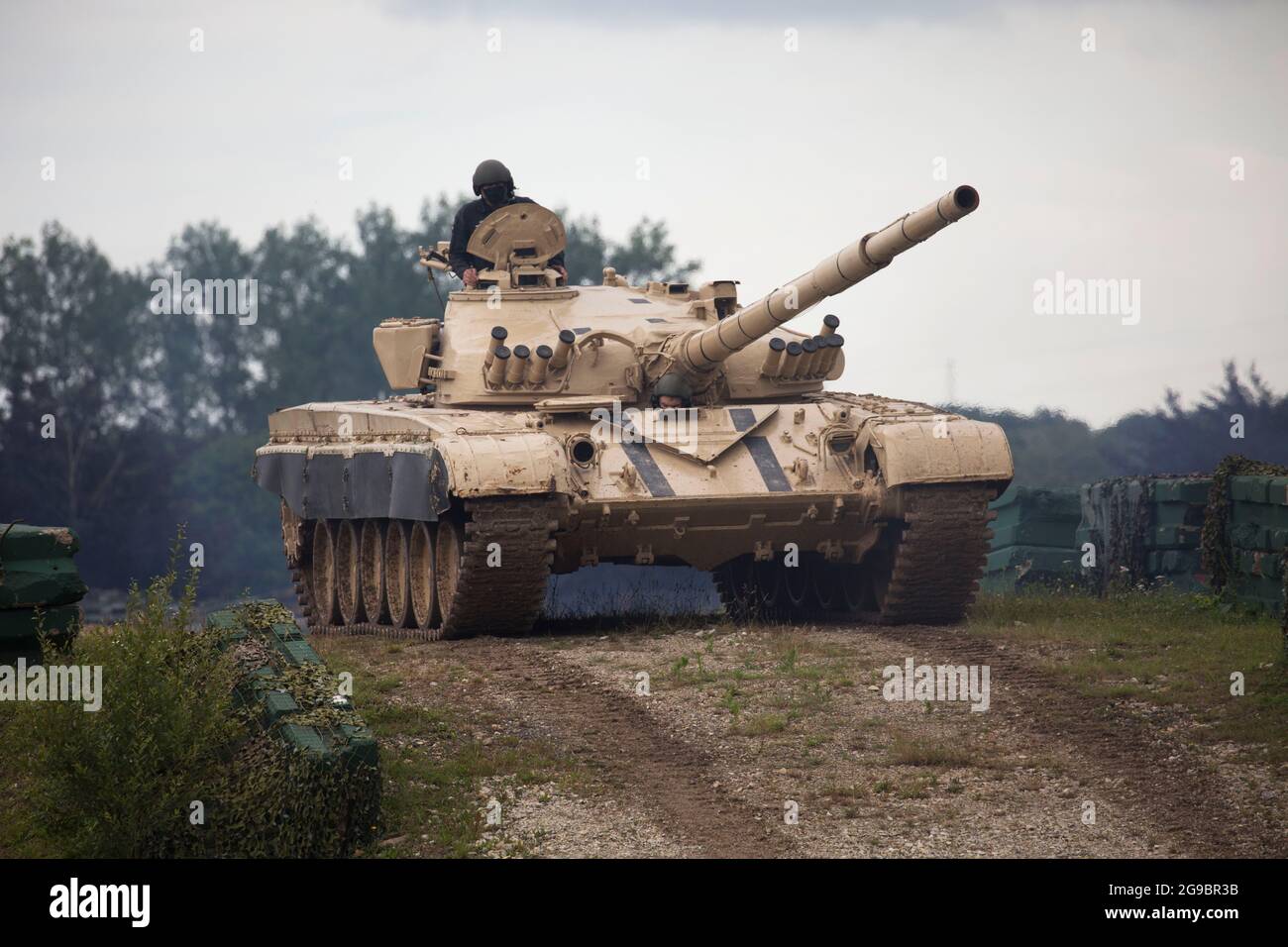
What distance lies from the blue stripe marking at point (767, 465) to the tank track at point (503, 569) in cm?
204

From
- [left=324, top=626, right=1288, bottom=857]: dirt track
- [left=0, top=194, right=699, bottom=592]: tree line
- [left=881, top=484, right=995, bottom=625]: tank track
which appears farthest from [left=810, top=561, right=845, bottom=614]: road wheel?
[left=0, top=194, right=699, bottom=592]: tree line

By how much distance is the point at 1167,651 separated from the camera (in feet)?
55.1

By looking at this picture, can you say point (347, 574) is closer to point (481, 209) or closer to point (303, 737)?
point (481, 209)

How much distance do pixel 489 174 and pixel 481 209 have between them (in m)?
0.35

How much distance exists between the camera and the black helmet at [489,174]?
21.3 metres

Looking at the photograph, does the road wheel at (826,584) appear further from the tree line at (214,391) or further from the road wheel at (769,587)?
the tree line at (214,391)

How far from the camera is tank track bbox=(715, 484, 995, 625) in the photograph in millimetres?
18328

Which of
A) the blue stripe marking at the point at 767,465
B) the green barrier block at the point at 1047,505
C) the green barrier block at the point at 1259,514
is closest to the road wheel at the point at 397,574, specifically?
the blue stripe marking at the point at 767,465

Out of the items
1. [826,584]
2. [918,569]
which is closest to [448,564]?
[918,569]

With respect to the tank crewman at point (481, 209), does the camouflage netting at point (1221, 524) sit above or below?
below

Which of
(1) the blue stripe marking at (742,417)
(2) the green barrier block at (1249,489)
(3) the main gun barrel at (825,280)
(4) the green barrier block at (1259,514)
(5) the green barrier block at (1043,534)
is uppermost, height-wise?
(3) the main gun barrel at (825,280)

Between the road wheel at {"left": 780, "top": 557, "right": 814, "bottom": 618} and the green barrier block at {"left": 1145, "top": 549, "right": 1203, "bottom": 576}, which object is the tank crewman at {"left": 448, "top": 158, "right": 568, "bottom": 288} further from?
the green barrier block at {"left": 1145, "top": 549, "right": 1203, "bottom": 576}

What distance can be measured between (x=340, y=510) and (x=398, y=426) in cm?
182
